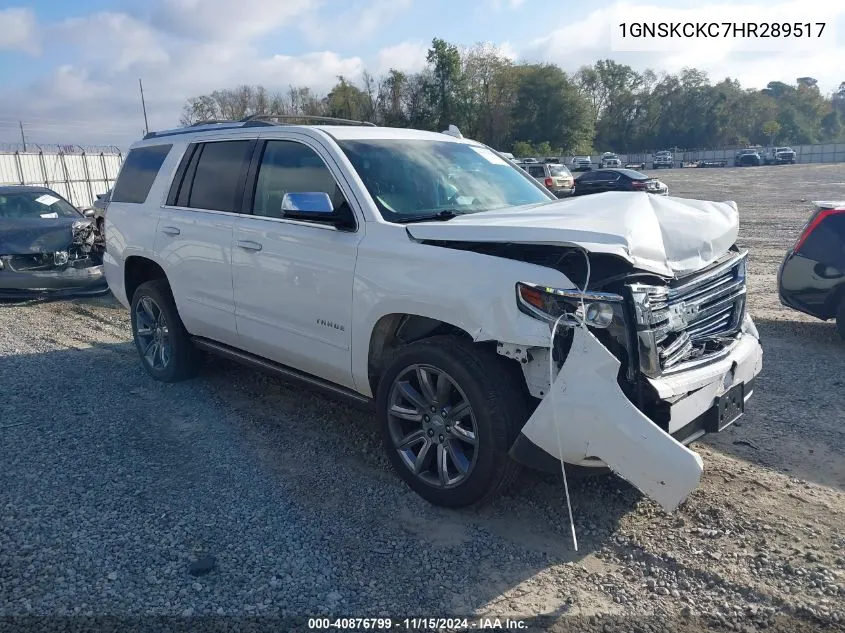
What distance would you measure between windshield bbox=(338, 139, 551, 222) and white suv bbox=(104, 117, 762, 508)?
0.01m

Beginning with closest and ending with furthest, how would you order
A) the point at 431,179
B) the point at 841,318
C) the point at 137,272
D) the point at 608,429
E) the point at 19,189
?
the point at 608,429
the point at 431,179
the point at 137,272
the point at 841,318
the point at 19,189

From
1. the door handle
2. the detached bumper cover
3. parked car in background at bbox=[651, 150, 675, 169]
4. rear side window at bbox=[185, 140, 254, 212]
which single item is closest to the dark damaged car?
rear side window at bbox=[185, 140, 254, 212]

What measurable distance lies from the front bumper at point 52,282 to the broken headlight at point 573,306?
8728 millimetres

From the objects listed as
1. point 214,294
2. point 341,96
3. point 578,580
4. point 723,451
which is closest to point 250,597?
point 578,580

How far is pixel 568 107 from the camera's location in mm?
75875

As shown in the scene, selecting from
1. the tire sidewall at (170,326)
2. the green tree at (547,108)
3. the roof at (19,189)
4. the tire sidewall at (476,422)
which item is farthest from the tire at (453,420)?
the green tree at (547,108)

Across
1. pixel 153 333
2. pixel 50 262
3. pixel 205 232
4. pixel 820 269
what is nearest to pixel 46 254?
pixel 50 262

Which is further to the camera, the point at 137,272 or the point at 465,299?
the point at 137,272

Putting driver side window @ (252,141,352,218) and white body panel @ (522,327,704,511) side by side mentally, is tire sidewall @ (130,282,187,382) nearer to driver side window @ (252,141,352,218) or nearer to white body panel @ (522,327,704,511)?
driver side window @ (252,141,352,218)

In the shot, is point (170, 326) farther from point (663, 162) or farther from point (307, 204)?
point (663, 162)

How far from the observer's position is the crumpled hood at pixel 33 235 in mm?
9805

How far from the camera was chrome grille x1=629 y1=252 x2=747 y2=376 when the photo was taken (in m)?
3.19

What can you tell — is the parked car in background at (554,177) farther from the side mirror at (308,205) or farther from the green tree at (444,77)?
the green tree at (444,77)

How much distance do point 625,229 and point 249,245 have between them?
259 cm
